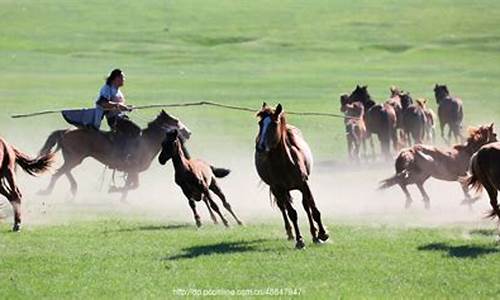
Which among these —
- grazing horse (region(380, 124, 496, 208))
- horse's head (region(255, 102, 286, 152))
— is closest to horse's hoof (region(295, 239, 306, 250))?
horse's head (region(255, 102, 286, 152))

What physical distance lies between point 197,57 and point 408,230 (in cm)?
4614

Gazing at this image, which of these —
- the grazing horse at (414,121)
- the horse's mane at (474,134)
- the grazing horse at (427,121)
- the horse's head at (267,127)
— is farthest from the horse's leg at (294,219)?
the grazing horse at (427,121)

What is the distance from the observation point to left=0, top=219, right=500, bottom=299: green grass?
13.1m

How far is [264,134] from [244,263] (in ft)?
6.02

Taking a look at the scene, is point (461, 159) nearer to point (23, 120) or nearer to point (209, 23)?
point (23, 120)

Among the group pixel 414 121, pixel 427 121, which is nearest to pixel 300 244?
pixel 414 121

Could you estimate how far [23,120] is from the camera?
38.5 m

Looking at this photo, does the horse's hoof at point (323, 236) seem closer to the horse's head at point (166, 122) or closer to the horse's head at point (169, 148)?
the horse's head at point (169, 148)

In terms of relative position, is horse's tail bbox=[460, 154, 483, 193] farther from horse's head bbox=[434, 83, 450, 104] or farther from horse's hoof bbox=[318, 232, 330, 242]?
horse's head bbox=[434, 83, 450, 104]

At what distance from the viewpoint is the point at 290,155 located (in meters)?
16.1

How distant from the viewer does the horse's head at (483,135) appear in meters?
19.2

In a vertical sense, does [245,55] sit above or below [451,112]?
below

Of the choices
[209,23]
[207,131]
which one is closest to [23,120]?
[207,131]

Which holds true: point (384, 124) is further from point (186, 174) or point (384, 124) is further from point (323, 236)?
point (323, 236)
